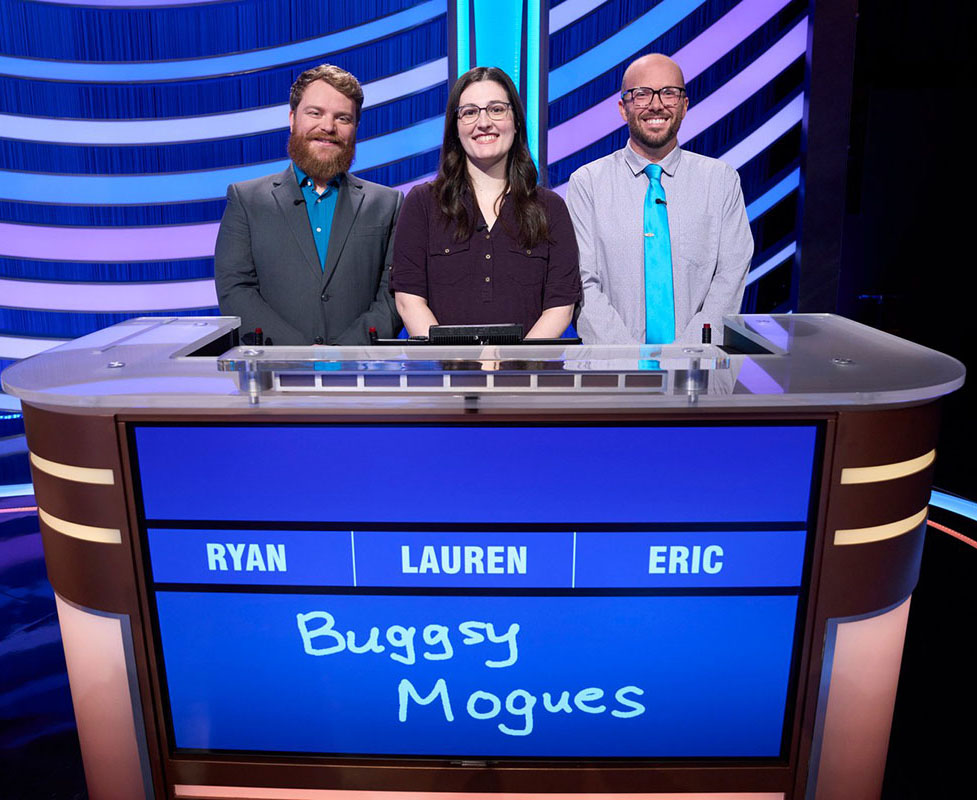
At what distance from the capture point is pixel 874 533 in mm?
Result: 1650

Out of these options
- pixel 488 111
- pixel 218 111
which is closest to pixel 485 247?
pixel 488 111

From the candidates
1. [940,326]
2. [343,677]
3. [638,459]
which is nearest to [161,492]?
[343,677]

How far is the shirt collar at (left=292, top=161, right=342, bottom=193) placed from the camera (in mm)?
2904

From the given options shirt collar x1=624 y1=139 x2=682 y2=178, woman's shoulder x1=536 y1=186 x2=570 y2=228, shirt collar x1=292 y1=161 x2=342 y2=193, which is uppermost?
shirt collar x1=624 y1=139 x2=682 y2=178

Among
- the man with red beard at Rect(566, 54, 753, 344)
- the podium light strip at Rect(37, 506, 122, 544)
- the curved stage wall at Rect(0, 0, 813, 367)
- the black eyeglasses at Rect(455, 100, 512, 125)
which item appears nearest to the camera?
the podium light strip at Rect(37, 506, 122, 544)

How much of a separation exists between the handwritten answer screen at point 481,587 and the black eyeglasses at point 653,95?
1694 mm

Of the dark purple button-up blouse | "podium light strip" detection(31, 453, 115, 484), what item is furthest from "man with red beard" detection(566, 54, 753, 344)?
"podium light strip" detection(31, 453, 115, 484)

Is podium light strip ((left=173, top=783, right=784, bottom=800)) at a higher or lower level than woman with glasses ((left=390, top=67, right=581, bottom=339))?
lower

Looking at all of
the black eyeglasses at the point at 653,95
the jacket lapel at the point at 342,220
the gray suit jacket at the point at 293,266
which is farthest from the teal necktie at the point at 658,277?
the jacket lapel at the point at 342,220

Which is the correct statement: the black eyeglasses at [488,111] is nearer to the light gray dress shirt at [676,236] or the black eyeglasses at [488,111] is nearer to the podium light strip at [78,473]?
the light gray dress shirt at [676,236]

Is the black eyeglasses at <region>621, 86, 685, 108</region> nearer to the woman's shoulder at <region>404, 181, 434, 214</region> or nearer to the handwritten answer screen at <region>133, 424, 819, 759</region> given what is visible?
the woman's shoulder at <region>404, 181, 434, 214</region>

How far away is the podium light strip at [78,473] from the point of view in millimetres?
1637

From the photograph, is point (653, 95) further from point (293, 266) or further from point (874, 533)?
point (874, 533)

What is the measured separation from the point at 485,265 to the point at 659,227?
68cm
